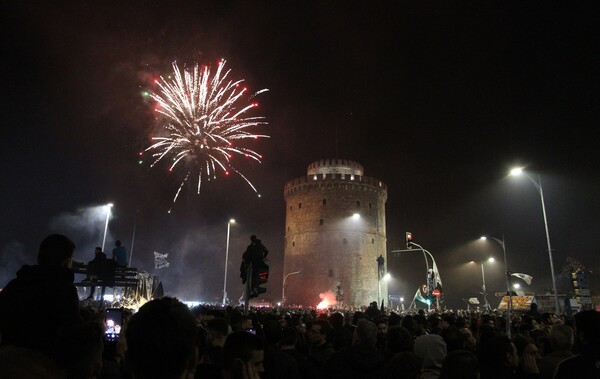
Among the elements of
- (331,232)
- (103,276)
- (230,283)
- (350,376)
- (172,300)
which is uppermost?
(331,232)

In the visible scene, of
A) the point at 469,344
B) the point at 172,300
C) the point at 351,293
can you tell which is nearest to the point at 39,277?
the point at 172,300

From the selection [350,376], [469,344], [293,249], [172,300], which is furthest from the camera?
[293,249]

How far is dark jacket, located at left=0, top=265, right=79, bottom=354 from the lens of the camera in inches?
119

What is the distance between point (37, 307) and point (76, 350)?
0.47 meters

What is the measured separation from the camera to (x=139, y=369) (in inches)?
83.0

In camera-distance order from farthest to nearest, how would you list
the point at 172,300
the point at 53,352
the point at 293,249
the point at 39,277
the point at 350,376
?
the point at 293,249 → the point at 350,376 → the point at 39,277 → the point at 53,352 → the point at 172,300

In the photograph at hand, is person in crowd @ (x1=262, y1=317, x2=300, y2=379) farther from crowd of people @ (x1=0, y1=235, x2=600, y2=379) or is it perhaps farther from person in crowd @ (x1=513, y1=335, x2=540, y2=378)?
person in crowd @ (x1=513, y1=335, x2=540, y2=378)

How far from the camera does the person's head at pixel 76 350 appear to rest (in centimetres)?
296

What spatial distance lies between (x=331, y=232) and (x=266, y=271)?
41181mm

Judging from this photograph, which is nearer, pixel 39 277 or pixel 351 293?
pixel 39 277

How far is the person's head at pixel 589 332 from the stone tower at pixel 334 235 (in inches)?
1797

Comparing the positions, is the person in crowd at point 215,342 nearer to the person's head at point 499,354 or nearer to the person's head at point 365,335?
the person's head at point 365,335

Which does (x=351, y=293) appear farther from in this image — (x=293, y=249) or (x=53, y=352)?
(x=53, y=352)

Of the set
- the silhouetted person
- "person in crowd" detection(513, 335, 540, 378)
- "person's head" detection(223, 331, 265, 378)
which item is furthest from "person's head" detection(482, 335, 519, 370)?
the silhouetted person
